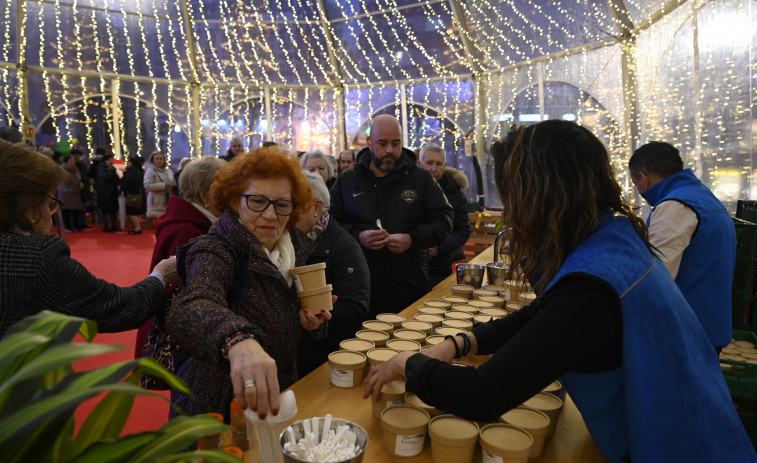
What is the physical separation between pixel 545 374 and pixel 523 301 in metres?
1.16

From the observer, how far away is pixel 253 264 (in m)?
1.60

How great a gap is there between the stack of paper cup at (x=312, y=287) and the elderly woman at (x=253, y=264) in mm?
33

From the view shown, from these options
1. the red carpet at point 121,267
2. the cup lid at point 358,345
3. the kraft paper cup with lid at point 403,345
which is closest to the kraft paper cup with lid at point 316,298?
the cup lid at point 358,345

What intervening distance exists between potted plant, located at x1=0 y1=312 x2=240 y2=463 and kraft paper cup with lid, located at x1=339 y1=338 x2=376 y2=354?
1.03m

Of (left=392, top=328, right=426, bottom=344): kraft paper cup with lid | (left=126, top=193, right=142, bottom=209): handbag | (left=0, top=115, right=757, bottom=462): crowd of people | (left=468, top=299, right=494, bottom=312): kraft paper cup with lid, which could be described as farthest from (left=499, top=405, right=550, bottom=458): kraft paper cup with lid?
(left=126, top=193, right=142, bottom=209): handbag

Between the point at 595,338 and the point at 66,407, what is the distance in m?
0.92

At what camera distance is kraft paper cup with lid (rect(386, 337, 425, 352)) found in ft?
5.30

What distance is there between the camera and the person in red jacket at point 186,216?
2355mm

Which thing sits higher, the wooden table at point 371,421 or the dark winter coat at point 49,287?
the dark winter coat at point 49,287

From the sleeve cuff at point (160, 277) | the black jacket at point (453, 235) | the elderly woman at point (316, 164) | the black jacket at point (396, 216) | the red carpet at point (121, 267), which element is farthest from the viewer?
the elderly woman at point (316, 164)

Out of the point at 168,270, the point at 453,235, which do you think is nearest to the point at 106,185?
the point at 453,235

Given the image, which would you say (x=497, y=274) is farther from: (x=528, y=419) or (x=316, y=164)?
(x=316, y=164)

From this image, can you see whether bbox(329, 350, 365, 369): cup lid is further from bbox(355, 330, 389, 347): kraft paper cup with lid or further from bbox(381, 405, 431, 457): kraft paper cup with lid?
bbox(381, 405, 431, 457): kraft paper cup with lid

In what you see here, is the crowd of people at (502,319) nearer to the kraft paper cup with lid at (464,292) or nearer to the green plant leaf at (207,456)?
the green plant leaf at (207,456)
